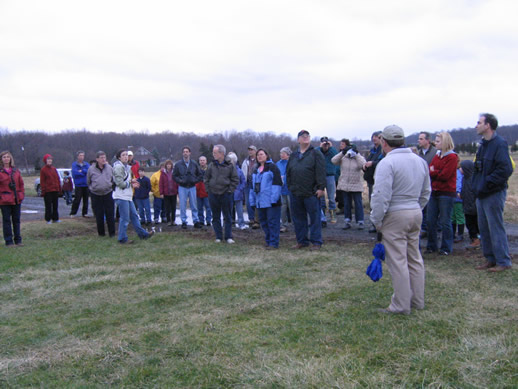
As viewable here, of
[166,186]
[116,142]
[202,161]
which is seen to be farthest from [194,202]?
[116,142]

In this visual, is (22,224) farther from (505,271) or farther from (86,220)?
(505,271)

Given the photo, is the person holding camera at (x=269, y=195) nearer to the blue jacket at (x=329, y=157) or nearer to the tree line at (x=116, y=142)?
the blue jacket at (x=329, y=157)

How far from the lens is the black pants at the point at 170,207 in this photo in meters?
12.4

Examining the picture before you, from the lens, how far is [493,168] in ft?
20.3

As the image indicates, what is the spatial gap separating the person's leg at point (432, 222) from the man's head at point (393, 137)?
315cm

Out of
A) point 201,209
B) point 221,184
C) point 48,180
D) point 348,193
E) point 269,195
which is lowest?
point 201,209

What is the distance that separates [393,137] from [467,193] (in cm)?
487

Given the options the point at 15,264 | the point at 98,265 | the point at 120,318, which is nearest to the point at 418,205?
the point at 120,318

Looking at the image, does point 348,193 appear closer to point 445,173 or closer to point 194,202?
point 445,173

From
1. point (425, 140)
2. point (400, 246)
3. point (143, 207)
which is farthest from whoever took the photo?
point (143, 207)

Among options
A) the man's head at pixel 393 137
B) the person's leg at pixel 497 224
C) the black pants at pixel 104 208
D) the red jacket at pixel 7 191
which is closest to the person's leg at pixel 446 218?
the person's leg at pixel 497 224

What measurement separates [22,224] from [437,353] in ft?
38.2

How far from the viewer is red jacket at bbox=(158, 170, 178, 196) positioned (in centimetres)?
1222

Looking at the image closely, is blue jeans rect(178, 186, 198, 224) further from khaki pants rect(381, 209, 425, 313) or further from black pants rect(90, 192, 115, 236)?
khaki pants rect(381, 209, 425, 313)
